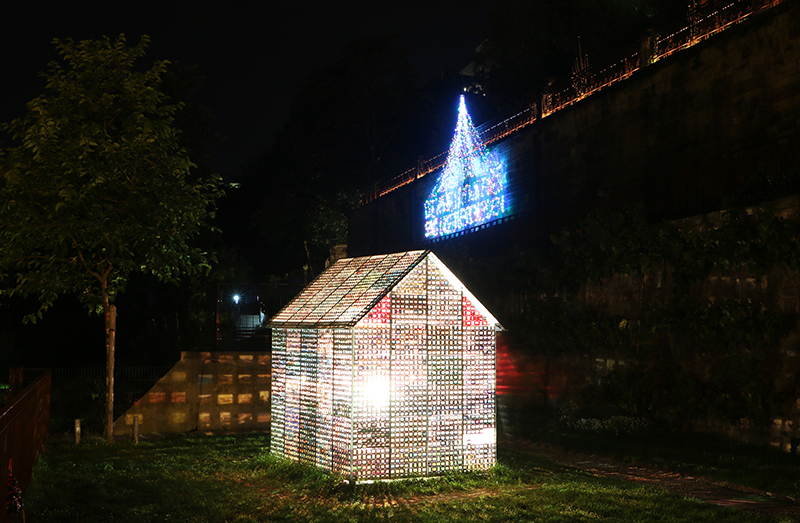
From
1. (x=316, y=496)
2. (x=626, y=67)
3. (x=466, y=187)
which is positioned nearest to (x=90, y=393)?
(x=316, y=496)

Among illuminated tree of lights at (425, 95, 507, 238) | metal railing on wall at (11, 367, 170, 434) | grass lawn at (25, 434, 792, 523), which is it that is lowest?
grass lawn at (25, 434, 792, 523)

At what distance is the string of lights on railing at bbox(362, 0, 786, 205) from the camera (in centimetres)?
1612

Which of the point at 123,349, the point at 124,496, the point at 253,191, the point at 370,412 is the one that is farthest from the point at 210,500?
the point at 253,191

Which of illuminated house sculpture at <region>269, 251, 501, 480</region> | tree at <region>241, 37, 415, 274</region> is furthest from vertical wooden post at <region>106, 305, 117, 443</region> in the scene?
tree at <region>241, 37, 415, 274</region>

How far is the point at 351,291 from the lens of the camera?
10.5m

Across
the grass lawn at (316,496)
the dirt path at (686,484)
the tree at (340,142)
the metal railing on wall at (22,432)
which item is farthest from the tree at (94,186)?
the tree at (340,142)

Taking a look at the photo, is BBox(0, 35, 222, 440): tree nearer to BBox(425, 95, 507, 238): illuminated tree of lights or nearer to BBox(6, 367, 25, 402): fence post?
BBox(6, 367, 25, 402): fence post

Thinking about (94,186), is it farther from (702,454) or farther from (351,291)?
(702,454)

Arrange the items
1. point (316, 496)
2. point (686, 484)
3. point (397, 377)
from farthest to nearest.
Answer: point (686, 484) → point (397, 377) → point (316, 496)

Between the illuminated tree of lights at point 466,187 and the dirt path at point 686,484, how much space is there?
13403 millimetres

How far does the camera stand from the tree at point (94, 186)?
13.3 metres

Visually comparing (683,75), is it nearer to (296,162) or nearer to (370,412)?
(370,412)

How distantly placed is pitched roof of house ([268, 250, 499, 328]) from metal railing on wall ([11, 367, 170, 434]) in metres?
6.58

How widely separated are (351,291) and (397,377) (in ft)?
5.09
